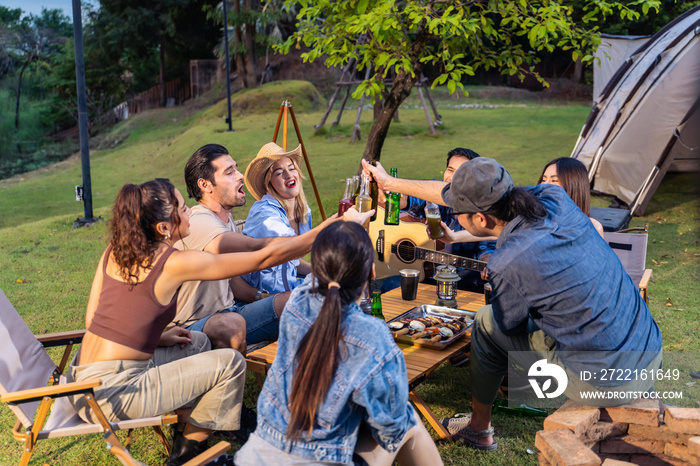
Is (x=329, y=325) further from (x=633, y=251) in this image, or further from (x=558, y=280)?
(x=633, y=251)

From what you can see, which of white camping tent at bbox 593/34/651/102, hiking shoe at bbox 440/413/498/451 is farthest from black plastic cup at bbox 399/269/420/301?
white camping tent at bbox 593/34/651/102

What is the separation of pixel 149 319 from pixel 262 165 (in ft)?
6.15

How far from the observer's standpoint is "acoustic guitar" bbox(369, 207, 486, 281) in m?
4.84

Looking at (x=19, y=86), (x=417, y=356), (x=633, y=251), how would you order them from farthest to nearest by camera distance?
1. (x=19, y=86)
2. (x=633, y=251)
3. (x=417, y=356)

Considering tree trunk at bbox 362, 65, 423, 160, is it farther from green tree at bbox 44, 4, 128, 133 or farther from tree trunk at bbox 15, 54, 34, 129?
tree trunk at bbox 15, 54, 34, 129

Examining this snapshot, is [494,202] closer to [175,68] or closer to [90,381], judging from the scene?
[90,381]

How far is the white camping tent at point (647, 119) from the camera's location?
859 centimetres

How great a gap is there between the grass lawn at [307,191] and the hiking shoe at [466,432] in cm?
5

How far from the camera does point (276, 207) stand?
4.16m

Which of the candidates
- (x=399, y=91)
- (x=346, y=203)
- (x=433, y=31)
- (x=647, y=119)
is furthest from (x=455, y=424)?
(x=647, y=119)

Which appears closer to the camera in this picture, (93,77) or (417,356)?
(417,356)

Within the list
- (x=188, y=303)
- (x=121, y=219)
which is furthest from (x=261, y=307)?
(x=121, y=219)

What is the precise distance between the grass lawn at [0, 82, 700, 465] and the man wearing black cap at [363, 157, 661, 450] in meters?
0.87

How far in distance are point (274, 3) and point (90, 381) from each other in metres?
24.4
